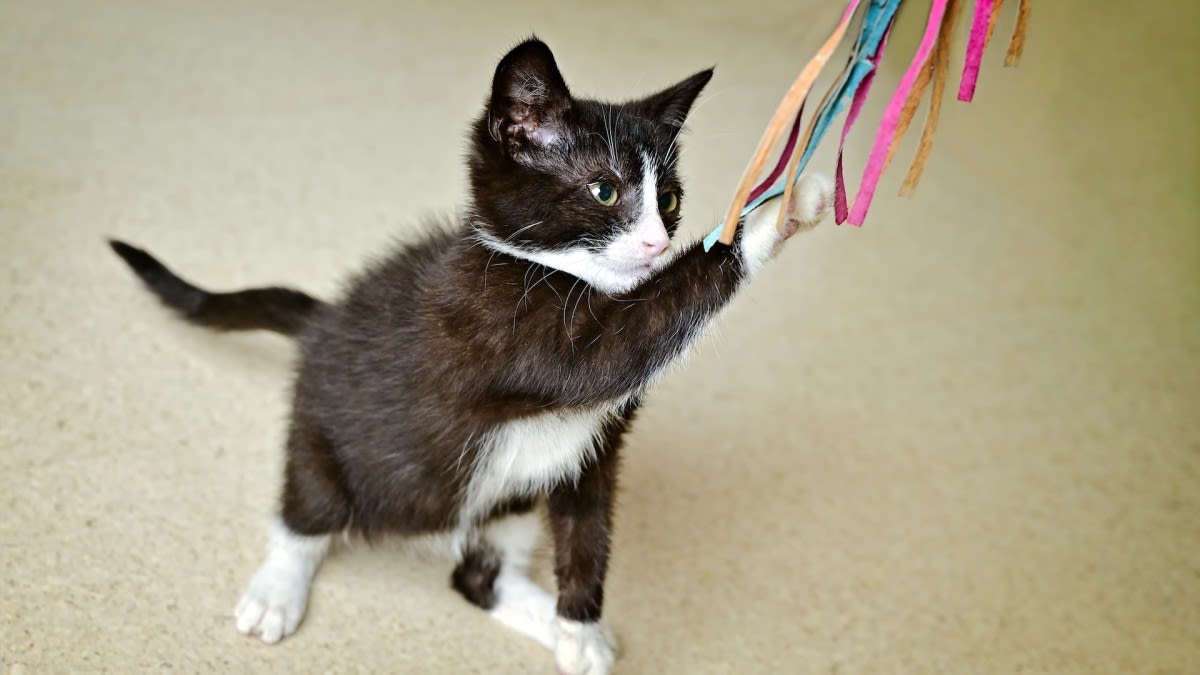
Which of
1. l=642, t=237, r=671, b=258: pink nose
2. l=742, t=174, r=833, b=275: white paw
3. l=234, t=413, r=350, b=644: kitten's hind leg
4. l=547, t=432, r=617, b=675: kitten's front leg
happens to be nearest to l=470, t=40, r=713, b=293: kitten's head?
l=642, t=237, r=671, b=258: pink nose

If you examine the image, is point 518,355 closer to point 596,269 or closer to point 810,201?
point 596,269

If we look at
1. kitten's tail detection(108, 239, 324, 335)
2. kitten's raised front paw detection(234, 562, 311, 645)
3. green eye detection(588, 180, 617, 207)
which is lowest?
kitten's raised front paw detection(234, 562, 311, 645)

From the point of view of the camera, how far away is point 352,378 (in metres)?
1.60

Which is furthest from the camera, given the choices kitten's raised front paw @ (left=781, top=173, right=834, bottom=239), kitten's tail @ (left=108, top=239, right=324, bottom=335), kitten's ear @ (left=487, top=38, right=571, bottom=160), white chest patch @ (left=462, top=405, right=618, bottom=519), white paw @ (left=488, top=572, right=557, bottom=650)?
kitten's tail @ (left=108, top=239, right=324, bottom=335)

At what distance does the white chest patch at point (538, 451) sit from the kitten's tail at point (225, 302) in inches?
21.0

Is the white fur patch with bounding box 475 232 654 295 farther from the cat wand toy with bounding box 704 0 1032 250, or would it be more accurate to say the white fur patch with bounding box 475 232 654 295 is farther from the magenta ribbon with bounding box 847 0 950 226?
the magenta ribbon with bounding box 847 0 950 226

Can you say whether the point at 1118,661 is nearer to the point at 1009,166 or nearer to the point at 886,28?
the point at 886,28

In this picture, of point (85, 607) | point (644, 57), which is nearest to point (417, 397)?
point (85, 607)

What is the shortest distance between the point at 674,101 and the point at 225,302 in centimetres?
92

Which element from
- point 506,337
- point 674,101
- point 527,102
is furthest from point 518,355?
point 674,101

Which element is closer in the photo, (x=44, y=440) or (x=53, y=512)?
(x=53, y=512)

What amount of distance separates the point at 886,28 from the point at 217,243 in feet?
5.59

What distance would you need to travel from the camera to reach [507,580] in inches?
67.1

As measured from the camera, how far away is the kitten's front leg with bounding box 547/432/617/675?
1.55m
